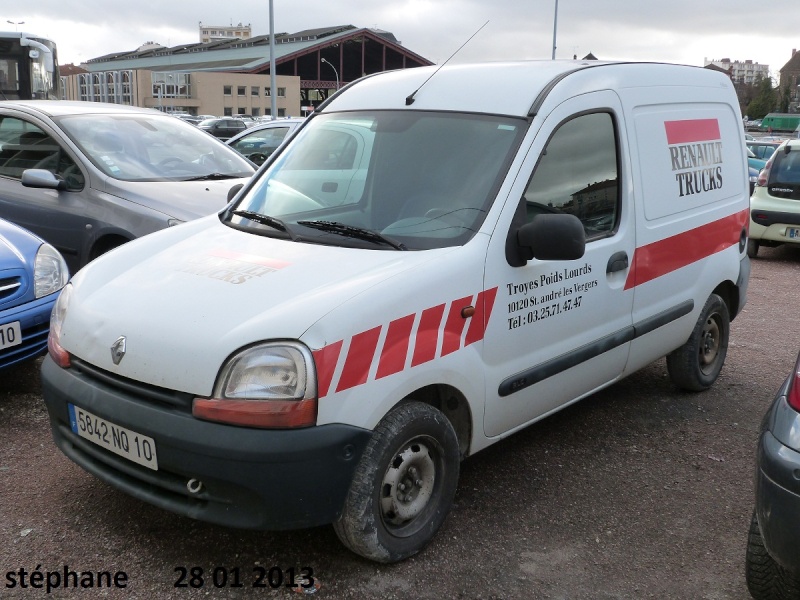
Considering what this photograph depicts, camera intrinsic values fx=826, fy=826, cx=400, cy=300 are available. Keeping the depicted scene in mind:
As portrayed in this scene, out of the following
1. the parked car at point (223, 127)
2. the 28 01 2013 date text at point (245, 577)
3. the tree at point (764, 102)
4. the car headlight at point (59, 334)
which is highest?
the tree at point (764, 102)

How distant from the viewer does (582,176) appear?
148 inches

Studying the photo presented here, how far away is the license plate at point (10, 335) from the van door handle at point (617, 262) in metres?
3.01

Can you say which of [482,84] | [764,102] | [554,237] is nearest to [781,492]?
[554,237]

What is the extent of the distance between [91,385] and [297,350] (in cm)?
86

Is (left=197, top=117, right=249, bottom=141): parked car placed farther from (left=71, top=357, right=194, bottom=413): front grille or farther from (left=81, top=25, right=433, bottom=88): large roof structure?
(left=81, top=25, right=433, bottom=88): large roof structure

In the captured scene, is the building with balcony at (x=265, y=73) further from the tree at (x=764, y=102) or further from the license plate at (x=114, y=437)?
the license plate at (x=114, y=437)

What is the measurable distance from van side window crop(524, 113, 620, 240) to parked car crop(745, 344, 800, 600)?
128cm

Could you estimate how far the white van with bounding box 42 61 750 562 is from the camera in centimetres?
270

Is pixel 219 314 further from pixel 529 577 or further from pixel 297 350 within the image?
pixel 529 577

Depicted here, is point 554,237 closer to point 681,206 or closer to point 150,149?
point 681,206

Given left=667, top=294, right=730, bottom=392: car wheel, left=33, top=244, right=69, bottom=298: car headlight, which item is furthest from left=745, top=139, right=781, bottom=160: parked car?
left=33, top=244, right=69, bottom=298: car headlight

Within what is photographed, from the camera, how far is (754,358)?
5934mm

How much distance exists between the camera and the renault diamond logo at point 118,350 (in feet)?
9.46

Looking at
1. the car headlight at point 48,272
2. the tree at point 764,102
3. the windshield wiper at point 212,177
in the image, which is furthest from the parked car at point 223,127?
the tree at point 764,102
